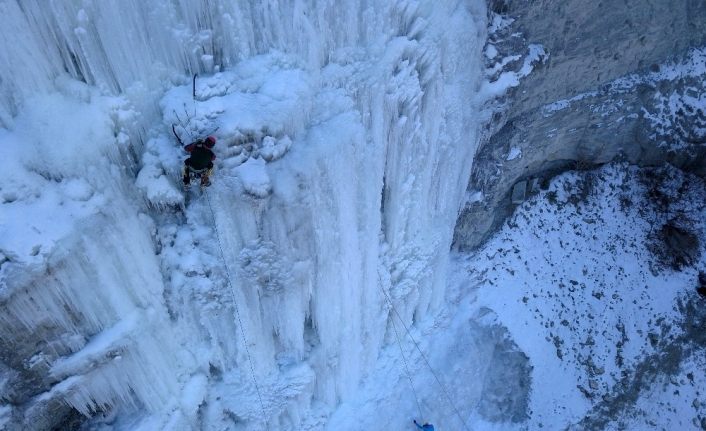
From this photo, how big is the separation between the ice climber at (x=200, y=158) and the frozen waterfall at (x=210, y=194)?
164 millimetres

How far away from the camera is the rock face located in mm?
8211

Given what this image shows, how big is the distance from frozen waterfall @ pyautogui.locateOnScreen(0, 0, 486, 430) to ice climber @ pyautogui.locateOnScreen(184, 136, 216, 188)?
0.54ft

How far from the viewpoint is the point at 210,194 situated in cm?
505

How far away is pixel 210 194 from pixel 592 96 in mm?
7924

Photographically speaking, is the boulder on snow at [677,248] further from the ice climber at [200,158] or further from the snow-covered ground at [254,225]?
the ice climber at [200,158]

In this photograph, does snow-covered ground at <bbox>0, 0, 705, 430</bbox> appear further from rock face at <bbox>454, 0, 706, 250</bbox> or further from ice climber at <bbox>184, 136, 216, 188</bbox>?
rock face at <bbox>454, 0, 706, 250</bbox>

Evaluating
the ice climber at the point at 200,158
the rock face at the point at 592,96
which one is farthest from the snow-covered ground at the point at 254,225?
the rock face at the point at 592,96

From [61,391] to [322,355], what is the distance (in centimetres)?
313

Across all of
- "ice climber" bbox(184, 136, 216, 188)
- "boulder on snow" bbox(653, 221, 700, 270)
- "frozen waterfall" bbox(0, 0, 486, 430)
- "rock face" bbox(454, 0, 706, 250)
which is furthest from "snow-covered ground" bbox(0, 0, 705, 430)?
"boulder on snow" bbox(653, 221, 700, 270)

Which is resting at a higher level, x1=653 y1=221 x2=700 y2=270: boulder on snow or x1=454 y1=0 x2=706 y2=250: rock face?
A: x1=454 y1=0 x2=706 y2=250: rock face

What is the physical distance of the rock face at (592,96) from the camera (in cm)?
821

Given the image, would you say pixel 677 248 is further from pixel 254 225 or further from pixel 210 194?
pixel 210 194

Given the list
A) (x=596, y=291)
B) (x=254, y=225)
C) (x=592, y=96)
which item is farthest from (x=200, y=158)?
(x=596, y=291)

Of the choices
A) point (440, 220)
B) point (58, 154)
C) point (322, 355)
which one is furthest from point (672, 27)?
point (58, 154)
